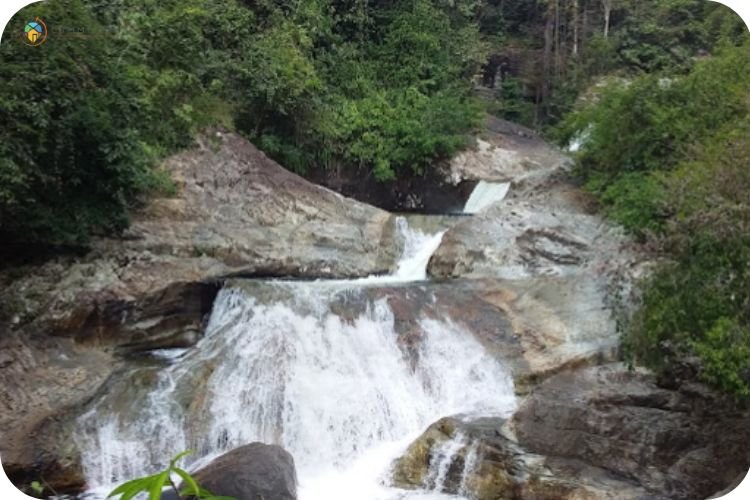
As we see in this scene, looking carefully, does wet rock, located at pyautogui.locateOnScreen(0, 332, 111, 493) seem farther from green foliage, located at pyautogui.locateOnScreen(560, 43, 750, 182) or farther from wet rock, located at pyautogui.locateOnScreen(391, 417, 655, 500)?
green foliage, located at pyautogui.locateOnScreen(560, 43, 750, 182)

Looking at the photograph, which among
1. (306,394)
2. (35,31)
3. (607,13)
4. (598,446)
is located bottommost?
(598,446)

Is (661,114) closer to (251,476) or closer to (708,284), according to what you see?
(708,284)

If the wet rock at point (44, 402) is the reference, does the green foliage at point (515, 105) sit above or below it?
above

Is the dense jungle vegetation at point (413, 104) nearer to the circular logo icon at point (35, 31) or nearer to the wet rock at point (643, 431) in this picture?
the circular logo icon at point (35, 31)

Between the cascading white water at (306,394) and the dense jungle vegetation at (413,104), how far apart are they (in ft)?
6.96

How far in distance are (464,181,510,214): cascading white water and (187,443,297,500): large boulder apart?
880 cm

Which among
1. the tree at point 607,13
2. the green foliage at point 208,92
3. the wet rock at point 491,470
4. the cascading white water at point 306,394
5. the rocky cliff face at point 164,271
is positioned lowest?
the wet rock at point 491,470

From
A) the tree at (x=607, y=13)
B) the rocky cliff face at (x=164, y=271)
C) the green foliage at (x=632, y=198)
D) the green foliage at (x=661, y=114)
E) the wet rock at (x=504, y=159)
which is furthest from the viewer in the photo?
the tree at (x=607, y=13)

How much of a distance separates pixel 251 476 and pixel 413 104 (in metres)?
11.8

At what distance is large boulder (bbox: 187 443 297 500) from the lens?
17.5 feet

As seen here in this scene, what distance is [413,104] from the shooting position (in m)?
16.0

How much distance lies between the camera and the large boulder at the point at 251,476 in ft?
17.5

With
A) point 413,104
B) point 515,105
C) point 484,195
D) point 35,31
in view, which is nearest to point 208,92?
point 413,104

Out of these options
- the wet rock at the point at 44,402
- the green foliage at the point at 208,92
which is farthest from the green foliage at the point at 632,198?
the wet rock at the point at 44,402
